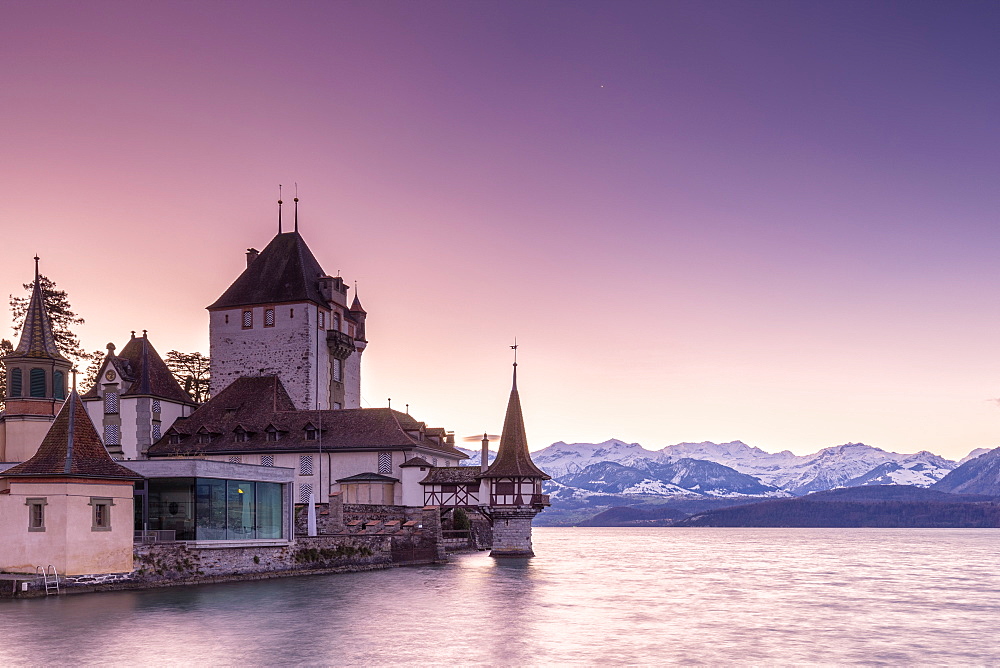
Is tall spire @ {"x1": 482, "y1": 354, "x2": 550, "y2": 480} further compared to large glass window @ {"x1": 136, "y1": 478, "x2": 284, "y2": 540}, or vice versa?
tall spire @ {"x1": 482, "y1": 354, "x2": 550, "y2": 480}

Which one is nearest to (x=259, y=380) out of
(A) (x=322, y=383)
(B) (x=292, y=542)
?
(A) (x=322, y=383)

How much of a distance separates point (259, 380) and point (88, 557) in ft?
131

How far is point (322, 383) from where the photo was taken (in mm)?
79125

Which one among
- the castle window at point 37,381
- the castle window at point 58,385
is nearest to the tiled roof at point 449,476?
the castle window at point 58,385

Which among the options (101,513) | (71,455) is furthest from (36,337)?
(101,513)

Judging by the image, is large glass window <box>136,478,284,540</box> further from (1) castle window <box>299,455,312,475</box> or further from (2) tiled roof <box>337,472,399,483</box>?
(1) castle window <box>299,455,312,475</box>

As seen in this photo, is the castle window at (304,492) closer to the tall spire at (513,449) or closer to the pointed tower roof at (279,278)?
the tall spire at (513,449)

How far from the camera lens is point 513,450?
70.5m

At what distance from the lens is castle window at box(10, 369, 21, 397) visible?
46969mm

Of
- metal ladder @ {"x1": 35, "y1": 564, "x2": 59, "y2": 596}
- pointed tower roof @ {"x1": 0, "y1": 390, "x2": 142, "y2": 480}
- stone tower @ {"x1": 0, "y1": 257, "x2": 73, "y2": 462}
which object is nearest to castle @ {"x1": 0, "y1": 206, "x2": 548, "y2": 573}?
stone tower @ {"x1": 0, "y1": 257, "x2": 73, "y2": 462}

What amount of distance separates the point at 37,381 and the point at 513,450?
32517 mm

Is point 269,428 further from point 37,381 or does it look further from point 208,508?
point 208,508

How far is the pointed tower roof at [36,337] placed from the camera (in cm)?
4700

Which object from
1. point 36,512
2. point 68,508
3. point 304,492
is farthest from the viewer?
point 304,492
